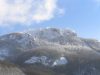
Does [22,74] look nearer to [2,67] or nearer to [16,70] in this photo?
[16,70]

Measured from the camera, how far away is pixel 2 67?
11244 cm

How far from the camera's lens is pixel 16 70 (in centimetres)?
11938

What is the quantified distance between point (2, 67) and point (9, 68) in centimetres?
406

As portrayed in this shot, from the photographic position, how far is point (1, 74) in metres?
115

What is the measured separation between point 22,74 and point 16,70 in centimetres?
222

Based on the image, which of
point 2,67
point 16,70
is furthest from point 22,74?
point 2,67

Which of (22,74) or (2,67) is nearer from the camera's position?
(2,67)

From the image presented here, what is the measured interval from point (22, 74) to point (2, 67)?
9.43 metres

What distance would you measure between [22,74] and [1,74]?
→ 7760 mm

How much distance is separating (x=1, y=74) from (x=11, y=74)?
14.1ft

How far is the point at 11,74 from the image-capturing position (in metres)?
118

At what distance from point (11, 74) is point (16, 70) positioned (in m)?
2.19
